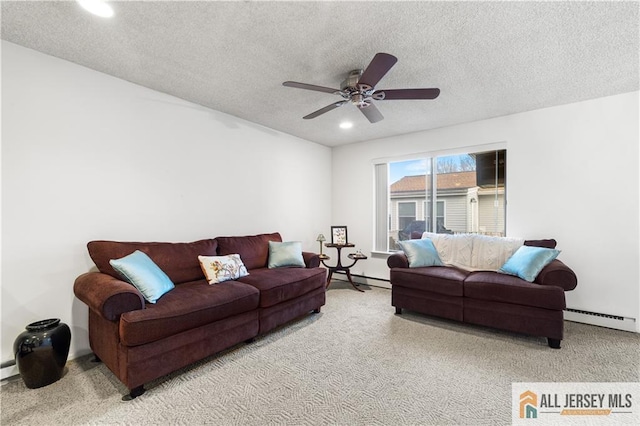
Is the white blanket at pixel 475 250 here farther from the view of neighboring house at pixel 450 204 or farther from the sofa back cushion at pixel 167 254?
the sofa back cushion at pixel 167 254

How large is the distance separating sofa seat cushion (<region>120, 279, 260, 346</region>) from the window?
3118 mm

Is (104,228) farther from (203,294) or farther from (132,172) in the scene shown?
(203,294)

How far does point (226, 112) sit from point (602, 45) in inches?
149

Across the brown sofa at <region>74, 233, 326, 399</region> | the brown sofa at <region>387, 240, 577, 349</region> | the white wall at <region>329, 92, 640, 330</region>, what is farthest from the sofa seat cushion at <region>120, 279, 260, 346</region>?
the white wall at <region>329, 92, 640, 330</region>

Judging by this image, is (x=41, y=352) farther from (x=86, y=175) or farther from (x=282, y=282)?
(x=282, y=282)

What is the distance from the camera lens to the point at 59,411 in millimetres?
1780

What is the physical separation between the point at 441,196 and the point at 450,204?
0.19 meters

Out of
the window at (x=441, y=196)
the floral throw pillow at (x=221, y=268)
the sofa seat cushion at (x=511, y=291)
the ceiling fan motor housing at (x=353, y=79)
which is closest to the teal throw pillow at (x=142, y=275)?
the floral throw pillow at (x=221, y=268)

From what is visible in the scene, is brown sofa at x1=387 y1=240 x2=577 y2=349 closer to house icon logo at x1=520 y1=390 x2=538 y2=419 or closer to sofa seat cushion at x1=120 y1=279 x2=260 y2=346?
house icon logo at x1=520 y1=390 x2=538 y2=419

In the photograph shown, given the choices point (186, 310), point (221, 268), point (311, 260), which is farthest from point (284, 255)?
point (186, 310)

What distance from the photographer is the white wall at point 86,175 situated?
221cm

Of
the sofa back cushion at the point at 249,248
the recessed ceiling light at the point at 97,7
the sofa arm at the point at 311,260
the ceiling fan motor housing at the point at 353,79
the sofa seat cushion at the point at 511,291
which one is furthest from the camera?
the sofa arm at the point at 311,260

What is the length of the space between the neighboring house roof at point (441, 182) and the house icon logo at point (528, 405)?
2.94 metres

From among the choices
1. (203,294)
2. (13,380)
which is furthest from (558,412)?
(13,380)
